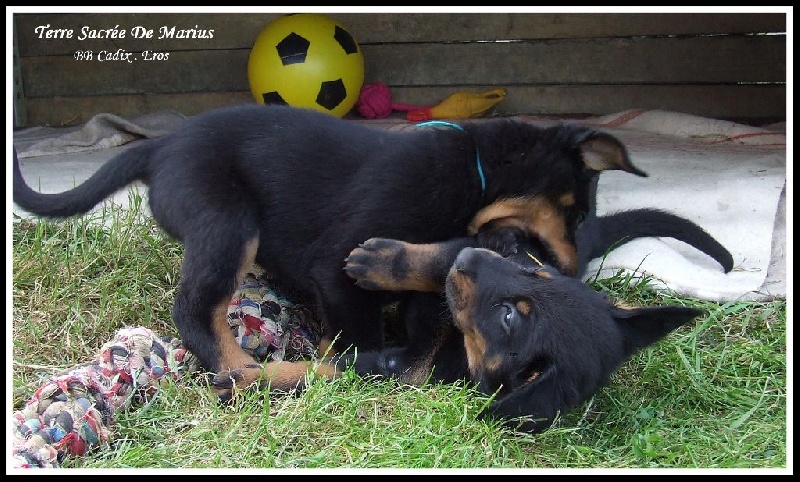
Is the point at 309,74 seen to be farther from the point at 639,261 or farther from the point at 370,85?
the point at 639,261

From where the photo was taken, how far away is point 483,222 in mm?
3258

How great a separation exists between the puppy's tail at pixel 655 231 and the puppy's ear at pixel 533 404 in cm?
143

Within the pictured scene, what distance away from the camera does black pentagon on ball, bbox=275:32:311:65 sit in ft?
19.7

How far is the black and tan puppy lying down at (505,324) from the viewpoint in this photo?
2615mm

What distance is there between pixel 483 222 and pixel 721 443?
115 cm

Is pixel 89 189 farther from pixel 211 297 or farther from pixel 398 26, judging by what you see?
pixel 398 26

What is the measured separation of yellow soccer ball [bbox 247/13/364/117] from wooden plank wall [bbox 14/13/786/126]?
3.74 feet

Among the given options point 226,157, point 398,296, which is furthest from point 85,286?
point 398,296

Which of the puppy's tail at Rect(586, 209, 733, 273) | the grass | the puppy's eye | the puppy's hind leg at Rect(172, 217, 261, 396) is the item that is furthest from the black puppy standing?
the puppy's tail at Rect(586, 209, 733, 273)

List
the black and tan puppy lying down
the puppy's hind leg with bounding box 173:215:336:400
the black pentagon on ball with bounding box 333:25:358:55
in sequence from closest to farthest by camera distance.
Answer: the black and tan puppy lying down < the puppy's hind leg with bounding box 173:215:336:400 < the black pentagon on ball with bounding box 333:25:358:55

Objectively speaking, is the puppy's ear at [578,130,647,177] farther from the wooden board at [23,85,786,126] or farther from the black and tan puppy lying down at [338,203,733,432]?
the wooden board at [23,85,786,126]

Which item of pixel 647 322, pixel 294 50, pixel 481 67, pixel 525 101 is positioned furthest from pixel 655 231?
pixel 481 67

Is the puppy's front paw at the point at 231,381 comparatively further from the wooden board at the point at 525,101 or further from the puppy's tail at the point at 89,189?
the wooden board at the point at 525,101

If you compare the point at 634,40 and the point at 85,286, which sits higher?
the point at 634,40
